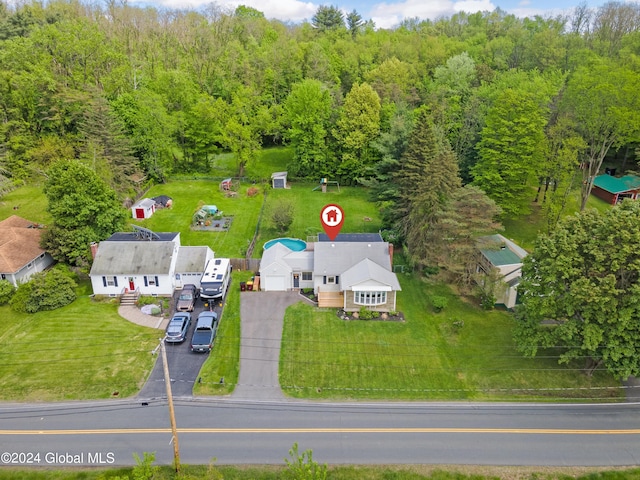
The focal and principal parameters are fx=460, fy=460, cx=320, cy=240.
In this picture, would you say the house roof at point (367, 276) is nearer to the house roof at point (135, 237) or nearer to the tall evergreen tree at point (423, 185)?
the tall evergreen tree at point (423, 185)

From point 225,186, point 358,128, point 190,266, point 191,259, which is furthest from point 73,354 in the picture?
point 358,128

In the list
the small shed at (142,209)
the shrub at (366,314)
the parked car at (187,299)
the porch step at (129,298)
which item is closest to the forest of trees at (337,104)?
the small shed at (142,209)

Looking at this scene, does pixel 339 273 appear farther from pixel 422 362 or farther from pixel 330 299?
pixel 422 362

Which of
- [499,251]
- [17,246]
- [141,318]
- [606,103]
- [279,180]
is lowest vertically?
[141,318]

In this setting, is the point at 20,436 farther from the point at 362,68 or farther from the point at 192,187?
the point at 362,68

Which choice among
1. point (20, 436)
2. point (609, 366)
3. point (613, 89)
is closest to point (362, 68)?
point (613, 89)

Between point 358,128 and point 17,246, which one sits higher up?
point 358,128

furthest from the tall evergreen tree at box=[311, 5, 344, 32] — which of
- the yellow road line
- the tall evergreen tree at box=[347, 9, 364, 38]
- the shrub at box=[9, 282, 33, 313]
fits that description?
the yellow road line
